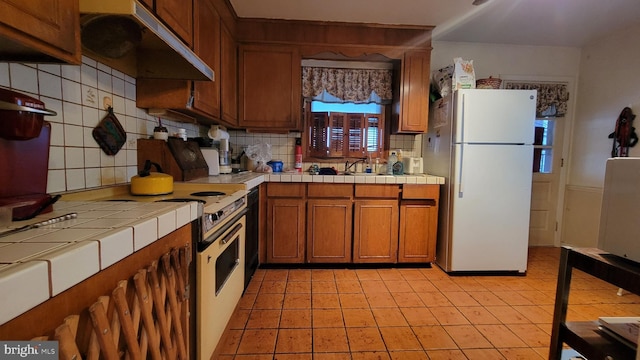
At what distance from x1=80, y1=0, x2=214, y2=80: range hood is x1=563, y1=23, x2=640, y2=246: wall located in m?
3.81

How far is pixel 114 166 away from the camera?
1510mm

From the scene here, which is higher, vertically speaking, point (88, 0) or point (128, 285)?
point (88, 0)

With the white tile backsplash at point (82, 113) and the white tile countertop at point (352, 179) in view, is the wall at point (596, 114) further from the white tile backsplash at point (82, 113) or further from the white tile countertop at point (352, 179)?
the white tile backsplash at point (82, 113)

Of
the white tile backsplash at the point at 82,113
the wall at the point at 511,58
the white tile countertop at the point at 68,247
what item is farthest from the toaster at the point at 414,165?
the white tile countertop at the point at 68,247

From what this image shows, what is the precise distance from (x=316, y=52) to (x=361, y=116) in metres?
0.83

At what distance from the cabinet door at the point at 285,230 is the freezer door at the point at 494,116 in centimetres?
158

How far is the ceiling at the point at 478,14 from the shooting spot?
2.33 metres

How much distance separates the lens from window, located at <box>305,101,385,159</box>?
10.1 ft

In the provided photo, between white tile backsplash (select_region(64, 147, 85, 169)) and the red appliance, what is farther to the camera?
white tile backsplash (select_region(64, 147, 85, 169))

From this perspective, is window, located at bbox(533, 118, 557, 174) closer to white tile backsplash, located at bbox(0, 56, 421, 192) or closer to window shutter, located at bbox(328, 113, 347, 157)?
window shutter, located at bbox(328, 113, 347, 157)

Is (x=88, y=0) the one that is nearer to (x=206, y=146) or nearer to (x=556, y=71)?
(x=206, y=146)

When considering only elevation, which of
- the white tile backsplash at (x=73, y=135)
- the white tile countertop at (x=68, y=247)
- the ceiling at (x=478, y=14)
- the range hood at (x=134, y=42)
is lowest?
the white tile countertop at (x=68, y=247)

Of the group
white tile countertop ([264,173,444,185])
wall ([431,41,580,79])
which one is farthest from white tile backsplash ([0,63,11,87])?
wall ([431,41,580,79])

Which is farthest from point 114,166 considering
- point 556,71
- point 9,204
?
point 556,71
